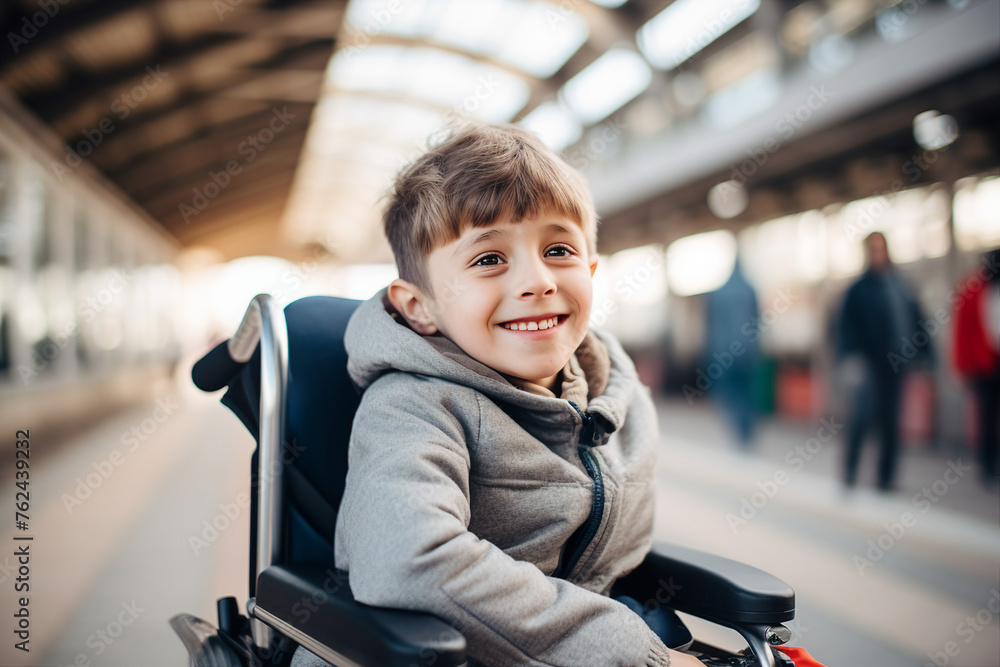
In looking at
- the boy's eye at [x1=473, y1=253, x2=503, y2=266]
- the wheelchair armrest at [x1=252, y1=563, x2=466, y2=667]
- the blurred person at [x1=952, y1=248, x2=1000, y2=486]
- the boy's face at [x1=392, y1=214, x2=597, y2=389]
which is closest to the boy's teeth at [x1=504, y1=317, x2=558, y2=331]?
the boy's face at [x1=392, y1=214, x2=597, y2=389]

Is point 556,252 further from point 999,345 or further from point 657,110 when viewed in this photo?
point 657,110

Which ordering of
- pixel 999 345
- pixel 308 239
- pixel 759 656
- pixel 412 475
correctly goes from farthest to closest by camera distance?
pixel 308 239, pixel 999 345, pixel 759 656, pixel 412 475

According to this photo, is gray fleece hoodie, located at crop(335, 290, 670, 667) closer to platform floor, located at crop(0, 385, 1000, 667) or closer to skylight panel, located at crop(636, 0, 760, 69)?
platform floor, located at crop(0, 385, 1000, 667)

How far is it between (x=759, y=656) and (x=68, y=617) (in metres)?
2.67

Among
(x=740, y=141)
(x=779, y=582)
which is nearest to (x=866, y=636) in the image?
(x=779, y=582)

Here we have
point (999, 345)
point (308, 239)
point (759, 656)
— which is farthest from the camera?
point (308, 239)

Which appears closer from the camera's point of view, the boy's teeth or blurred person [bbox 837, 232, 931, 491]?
the boy's teeth

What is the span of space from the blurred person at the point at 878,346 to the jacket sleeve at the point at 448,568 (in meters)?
3.97

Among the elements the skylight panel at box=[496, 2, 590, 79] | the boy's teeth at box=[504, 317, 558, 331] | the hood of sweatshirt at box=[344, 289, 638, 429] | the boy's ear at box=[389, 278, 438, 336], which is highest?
the skylight panel at box=[496, 2, 590, 79]

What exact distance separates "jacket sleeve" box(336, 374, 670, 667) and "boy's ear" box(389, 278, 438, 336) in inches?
8.1

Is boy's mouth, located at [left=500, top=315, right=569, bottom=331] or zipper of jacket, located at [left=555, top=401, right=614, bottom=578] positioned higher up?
boy's mouth, located at [left=500, top=315, right=569, bottom=331]

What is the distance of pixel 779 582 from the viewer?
1076mm

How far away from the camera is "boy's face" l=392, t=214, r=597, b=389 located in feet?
3.44

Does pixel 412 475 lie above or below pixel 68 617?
above
